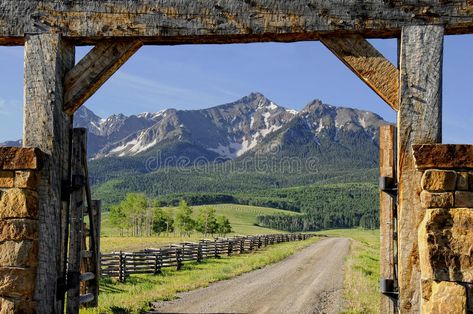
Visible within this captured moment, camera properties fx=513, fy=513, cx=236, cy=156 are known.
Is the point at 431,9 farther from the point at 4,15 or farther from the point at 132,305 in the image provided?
the point at 132,305

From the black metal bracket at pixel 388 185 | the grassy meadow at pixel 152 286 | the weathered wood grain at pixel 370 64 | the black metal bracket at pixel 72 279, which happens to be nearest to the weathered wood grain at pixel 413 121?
the weathered wood grain at pixel 370 64

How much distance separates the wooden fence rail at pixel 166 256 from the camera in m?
22.0

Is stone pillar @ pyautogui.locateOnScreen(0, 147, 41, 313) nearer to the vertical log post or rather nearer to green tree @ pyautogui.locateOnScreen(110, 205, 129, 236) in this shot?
the vertical log post

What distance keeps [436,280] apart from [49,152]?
155 inches

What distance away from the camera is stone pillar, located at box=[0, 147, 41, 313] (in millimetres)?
4969

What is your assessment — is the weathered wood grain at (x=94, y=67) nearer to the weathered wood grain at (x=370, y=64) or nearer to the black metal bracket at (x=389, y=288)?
the weathered wood grain at (x=370, y=64)

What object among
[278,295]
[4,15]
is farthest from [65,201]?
[278,295]

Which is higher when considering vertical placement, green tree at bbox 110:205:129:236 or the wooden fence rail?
the wooden fence rail

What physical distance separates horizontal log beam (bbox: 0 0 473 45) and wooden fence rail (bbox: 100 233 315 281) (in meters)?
17.0

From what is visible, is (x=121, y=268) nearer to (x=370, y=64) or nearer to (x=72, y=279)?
(x=72, y=279)

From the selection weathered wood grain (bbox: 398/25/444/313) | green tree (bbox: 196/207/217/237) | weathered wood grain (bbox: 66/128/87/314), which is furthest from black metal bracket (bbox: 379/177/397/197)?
green tree (bbox: 196/207/217/237)

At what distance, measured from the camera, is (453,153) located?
4598 mm

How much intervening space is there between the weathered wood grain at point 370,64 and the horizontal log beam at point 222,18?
12cm

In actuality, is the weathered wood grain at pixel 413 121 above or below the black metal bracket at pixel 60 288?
above
